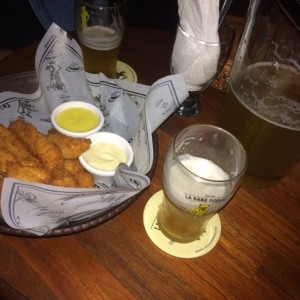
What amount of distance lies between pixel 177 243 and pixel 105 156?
0.30 meters

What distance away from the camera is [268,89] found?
0.85m

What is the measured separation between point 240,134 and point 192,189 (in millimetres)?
263

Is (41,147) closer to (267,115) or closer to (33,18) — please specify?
(267,115)

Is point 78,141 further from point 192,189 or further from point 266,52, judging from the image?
point 266,52

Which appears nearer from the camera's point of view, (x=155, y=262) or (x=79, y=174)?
(x=155, y=262)

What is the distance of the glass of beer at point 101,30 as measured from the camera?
1.19m

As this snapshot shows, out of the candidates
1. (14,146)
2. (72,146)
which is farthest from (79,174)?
(14,146)

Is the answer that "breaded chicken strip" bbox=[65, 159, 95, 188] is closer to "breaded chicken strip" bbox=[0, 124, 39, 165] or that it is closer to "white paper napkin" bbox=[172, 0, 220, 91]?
"breaded chicken strip" bbox=[0, 124, 39, 165]

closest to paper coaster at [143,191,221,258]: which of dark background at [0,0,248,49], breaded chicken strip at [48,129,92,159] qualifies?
breaded chicken strip at [48,129,92,159]

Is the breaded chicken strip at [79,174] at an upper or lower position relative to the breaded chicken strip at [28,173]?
lower

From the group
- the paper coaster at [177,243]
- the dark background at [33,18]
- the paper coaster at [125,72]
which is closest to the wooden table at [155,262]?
the paper coaster at [177,243]

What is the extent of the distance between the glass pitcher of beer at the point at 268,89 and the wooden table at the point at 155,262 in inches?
5.8

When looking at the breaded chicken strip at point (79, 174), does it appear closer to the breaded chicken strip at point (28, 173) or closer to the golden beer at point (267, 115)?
the breaded chicken strip at point (28, 173)

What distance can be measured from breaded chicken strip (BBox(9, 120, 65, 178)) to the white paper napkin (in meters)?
0.42
